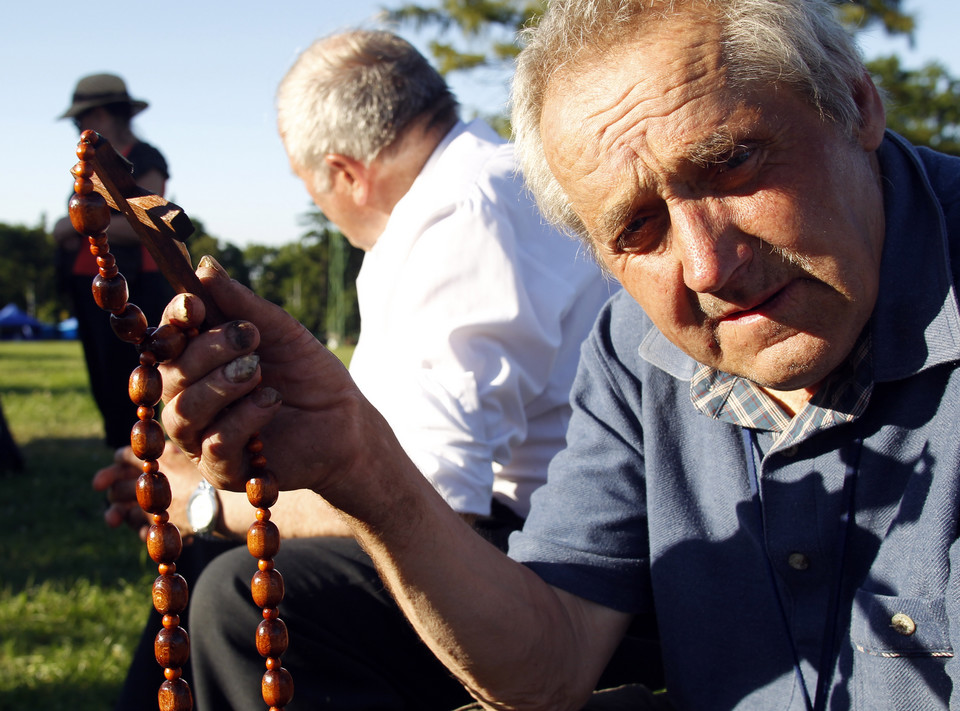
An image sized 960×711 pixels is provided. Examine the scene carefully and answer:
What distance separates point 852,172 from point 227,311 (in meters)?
1.10

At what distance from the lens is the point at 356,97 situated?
3008mm

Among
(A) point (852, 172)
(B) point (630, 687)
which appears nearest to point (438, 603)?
(B) point (630, 687)

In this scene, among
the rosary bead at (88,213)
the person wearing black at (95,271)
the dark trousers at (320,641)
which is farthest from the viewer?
the person wearing black at (95,271)

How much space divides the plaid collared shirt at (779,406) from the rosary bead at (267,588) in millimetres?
931

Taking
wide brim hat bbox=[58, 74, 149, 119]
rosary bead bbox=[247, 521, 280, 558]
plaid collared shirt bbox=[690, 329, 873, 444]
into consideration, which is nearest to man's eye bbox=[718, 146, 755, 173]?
plaid collared shirt bbox=[690, 329, 873, 444]

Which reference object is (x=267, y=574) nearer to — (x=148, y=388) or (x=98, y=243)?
A: (x=148, y=388)

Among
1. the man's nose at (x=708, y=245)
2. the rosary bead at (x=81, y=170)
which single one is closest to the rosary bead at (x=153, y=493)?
the rosary bead at (x=81, y=170)

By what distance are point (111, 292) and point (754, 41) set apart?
43.2 inches

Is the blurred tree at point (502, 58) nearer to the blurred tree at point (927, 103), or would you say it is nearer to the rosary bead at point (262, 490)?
the blurred tree at point (927, 103)

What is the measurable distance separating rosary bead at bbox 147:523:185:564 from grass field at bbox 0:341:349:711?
101 inches

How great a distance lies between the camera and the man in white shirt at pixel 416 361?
6.79ft

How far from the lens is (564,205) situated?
184 cm

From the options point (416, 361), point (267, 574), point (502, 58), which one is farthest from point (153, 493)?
point (502, 58)

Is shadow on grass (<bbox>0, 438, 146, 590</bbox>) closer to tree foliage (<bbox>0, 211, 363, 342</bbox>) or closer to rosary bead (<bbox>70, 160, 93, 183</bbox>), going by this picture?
rosary bead (<bbox>70, 160, 93, 183</bbox>)
